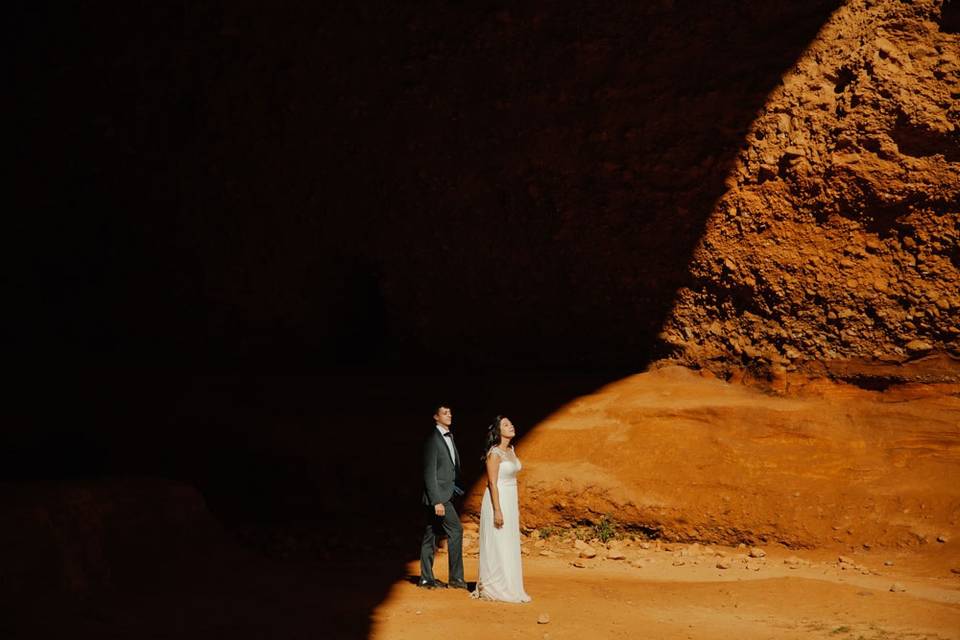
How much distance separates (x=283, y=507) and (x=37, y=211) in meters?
9.55

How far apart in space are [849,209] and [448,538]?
7.53 m

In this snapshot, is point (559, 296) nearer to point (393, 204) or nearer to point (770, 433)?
point (393, 204)

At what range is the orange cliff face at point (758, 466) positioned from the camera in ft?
35.6

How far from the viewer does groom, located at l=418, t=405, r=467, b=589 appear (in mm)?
8758

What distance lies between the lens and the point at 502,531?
820 cm

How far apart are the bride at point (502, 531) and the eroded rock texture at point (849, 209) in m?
6.24

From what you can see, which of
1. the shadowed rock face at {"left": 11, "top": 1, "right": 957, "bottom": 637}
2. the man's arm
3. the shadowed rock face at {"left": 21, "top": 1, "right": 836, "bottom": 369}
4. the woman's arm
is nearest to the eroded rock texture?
the shadowed rock face at {"left": 11, "top": 1, "right": 957, "bottom": 637}

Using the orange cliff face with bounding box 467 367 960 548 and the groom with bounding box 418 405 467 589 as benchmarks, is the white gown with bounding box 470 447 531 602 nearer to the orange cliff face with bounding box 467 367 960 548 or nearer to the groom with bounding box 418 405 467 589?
the groom with bounding box 418 405 467 589

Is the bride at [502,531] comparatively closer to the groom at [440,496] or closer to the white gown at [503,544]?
the white gown at [503,544]

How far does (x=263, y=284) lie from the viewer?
16.9 metres

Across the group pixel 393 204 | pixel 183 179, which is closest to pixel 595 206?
pixel 393 204

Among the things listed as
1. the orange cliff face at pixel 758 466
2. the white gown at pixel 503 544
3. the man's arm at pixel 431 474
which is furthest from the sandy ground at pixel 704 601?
the man's arm at pixel 431 474

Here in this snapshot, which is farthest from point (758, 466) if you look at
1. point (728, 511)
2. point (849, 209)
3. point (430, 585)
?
point (430, 585)

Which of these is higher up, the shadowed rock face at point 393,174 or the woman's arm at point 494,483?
the shadowed rock face at point 393,174
